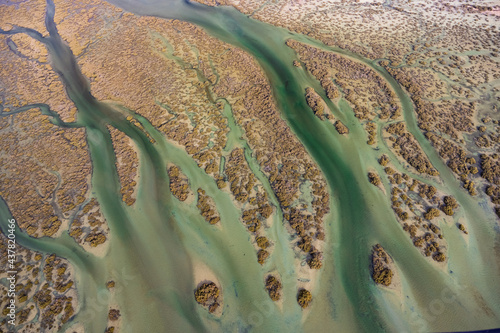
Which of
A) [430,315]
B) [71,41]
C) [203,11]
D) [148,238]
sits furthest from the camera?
[203,11]

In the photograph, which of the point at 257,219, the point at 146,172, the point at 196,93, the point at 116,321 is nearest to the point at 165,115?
the point at 196,93

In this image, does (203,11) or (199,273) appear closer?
(199,273)

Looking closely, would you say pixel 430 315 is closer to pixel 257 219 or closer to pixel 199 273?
pixel 257 219

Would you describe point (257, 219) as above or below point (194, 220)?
below

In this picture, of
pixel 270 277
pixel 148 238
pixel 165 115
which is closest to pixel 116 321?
pixel 148 238

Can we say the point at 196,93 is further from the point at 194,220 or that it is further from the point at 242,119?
the point at 194,220

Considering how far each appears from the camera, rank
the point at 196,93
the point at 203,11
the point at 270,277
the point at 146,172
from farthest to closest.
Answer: the point at 203,11 < the point at 196,93 < the point at 146,172 < the point at 270,277

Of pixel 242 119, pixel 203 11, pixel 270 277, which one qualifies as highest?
pixel 203 11
